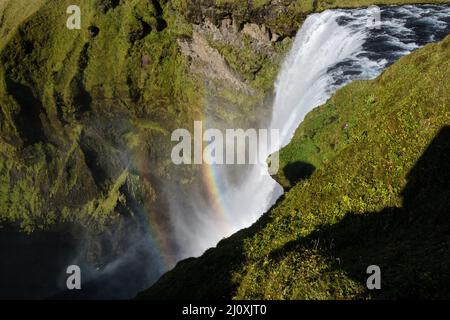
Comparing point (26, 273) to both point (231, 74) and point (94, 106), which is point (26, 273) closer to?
point (94, 106)

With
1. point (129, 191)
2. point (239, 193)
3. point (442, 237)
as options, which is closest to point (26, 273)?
point (129, 191)

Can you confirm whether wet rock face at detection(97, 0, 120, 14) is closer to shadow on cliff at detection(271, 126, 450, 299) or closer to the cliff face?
the cliff face

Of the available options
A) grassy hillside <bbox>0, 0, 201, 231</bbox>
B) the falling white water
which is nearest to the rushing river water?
the falling white water

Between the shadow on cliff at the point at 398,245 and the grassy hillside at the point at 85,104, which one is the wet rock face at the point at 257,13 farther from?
the shadow on cliff at the point at 398,245

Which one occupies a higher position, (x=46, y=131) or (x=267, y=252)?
(x=46, y=131)

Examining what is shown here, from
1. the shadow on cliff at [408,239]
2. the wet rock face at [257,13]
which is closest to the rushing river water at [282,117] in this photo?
the wet rock face at [257,13]
